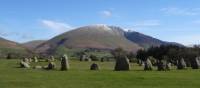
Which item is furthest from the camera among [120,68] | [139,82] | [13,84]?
[120,68]

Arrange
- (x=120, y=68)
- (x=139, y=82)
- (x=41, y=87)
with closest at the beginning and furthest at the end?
1. (x=41, y=87)
2. (x=139, y=82)
3. (x=120, y=68)

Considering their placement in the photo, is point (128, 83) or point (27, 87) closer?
point (27, 87)

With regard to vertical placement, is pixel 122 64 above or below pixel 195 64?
below

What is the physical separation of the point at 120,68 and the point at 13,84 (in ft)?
71.8

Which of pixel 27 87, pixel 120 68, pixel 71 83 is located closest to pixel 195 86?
pixel 71 83

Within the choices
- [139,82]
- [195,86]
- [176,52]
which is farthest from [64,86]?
[176,52]

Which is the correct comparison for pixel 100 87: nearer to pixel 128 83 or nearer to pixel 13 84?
pixel 128 83

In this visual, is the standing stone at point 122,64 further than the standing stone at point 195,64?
No

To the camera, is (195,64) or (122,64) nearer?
(122,64)

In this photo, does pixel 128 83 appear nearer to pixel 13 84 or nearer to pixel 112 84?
pixel 112 84

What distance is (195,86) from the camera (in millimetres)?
30422

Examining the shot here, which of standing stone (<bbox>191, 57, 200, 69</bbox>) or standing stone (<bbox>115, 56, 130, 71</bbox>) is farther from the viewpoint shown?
standing stone (<bbox>191, 57, 200, 69</bbox>)

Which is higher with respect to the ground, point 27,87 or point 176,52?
point 176,52

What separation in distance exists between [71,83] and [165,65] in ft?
73.6
